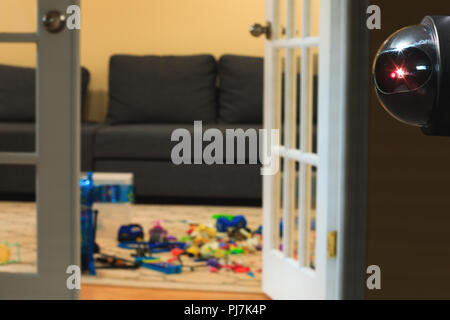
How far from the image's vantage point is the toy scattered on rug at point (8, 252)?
2.13 m

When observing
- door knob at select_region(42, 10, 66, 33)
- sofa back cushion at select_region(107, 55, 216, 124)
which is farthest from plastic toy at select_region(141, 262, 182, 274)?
sofa back cushion at select_region(107, 55, 216, 124)

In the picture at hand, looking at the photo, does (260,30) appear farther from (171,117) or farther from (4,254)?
(171,117)

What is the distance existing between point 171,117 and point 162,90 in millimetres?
207

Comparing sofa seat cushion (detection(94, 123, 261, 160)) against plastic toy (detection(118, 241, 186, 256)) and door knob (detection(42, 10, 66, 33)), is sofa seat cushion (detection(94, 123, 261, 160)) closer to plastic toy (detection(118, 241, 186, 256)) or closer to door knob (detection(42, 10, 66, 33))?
plastic toy (detection(118, 241, 186, 256))

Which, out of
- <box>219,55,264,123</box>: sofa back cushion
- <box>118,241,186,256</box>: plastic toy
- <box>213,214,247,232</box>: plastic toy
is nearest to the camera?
<box>118,241,186,256</box>: plastic toy

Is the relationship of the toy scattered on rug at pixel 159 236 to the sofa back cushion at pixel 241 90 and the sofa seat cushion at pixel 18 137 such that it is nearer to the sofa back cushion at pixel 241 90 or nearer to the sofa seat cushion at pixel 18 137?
the sofa seat cushion at pixel 18 137

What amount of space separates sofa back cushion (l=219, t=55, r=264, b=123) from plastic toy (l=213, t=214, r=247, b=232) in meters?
1.36

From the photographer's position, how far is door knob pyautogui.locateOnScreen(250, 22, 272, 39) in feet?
8.79

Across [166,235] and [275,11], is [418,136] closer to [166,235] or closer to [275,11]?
[275,11]

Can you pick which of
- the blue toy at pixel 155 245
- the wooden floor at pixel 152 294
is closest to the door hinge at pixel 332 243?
the wooden floor at pixel 152 294

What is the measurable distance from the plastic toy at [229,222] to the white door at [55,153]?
5.45ft
